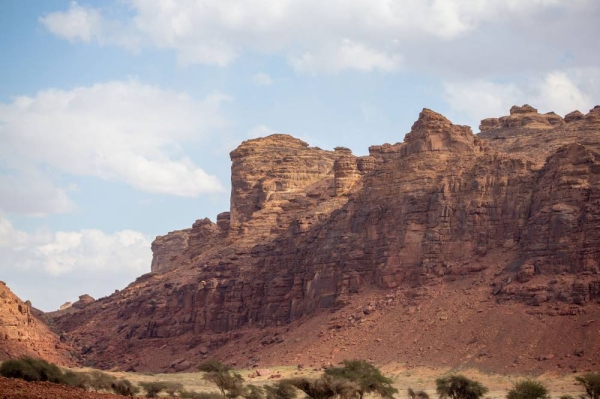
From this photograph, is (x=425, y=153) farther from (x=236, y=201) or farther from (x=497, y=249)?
(x=236, y=201)

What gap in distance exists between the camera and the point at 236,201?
409 ft

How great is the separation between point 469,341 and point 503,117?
48545 mm

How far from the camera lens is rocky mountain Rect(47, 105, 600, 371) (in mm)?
78375

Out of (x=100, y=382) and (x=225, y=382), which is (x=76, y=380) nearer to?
(x=100, y=382)

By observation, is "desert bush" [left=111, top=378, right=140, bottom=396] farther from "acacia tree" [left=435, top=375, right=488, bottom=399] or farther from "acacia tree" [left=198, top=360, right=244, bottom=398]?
"acacia tree" [left=435, top=375, right=488, bottom=399]

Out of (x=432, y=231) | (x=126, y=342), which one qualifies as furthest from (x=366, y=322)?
(x=126, y=342)

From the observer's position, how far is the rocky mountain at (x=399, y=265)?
78375mm

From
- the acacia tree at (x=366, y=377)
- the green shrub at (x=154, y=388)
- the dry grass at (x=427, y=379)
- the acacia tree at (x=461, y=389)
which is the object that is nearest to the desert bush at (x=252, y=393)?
the acacia tree at (x=366, y=377)

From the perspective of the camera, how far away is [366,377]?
6688 centimetres

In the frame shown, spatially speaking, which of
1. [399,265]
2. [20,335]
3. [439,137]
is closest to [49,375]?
[20,335]

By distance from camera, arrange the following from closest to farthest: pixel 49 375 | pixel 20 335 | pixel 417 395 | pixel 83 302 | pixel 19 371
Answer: pixel 19 371
pixel 49 375
pixel 417 395
pixel 20 335
pixel 83 302

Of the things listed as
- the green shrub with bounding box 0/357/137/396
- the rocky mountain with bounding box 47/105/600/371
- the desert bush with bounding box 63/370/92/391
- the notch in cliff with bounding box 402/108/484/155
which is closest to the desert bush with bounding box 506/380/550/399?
the rocky mountain with bounding box 47/105/600/371

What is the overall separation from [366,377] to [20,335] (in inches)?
1156

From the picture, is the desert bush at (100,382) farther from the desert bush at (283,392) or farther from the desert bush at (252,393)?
the desert bush at (283,392)
